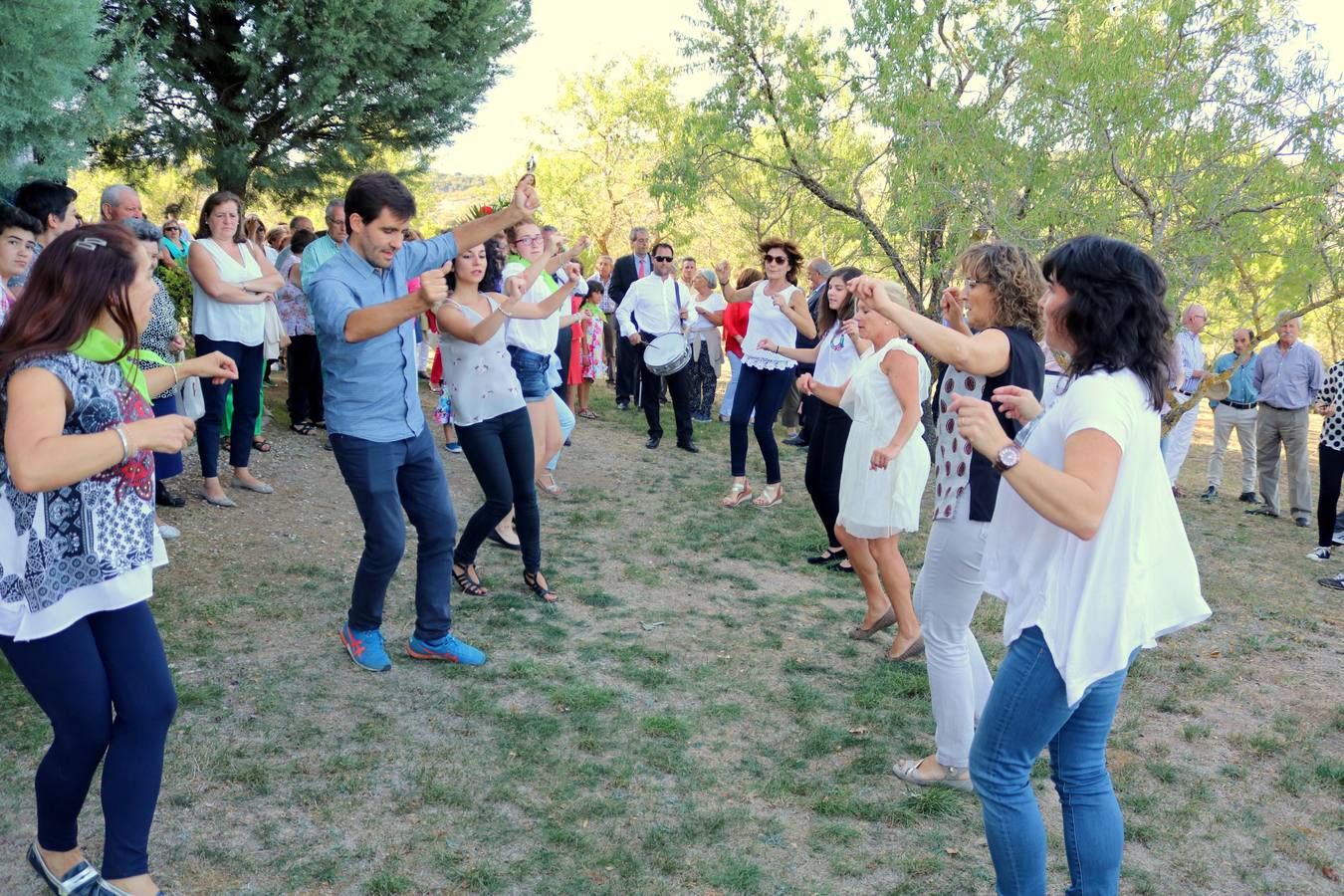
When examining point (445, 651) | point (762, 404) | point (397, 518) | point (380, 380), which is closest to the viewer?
point (380, 380)

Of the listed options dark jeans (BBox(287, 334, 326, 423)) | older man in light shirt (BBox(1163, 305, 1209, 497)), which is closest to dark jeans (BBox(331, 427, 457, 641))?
dark jeans (BBox(287, 334, 326, 423))

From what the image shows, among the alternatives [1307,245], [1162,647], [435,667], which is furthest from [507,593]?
[1307,245]

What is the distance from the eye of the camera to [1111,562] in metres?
2.34

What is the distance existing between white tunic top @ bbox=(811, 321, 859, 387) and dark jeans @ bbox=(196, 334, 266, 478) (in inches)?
150

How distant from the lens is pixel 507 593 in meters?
5.68

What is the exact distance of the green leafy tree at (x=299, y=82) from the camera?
936cm

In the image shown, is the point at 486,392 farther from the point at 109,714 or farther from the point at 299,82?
the point at 299,82

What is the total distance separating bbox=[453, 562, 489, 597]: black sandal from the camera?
5.59 metres

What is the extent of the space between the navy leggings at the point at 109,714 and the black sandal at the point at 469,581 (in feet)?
9.71

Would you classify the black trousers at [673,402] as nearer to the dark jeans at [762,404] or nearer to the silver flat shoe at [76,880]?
the dark jeans at [762,404]

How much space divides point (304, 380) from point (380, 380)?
5505 millimetres

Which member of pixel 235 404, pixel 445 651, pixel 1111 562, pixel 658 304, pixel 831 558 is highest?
pixel 658 304

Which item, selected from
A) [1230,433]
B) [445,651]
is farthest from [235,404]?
[1230,433]

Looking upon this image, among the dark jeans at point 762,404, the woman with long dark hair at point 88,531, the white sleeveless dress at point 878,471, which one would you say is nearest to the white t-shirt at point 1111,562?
the woman with long dark hair at point 88,531
